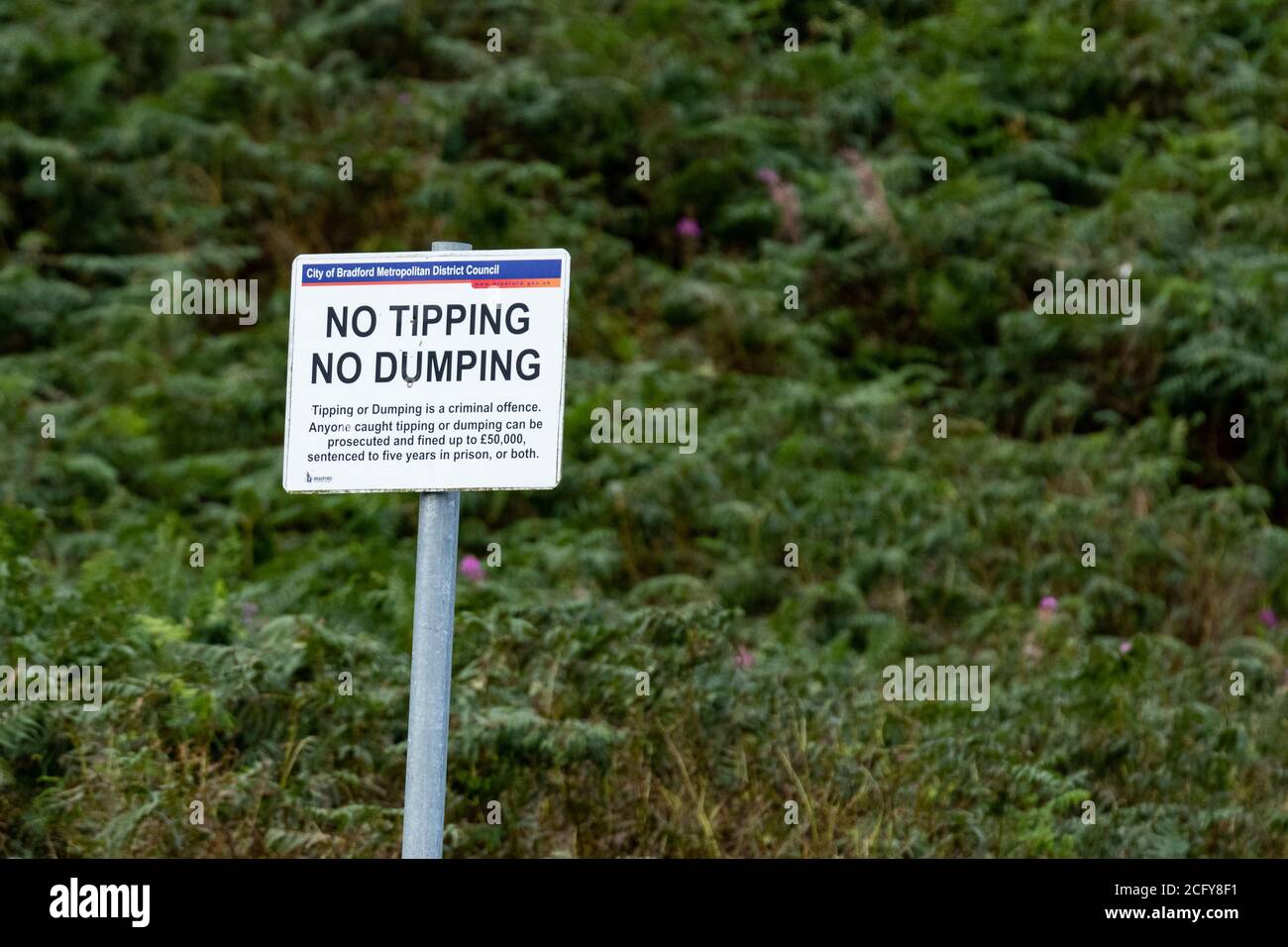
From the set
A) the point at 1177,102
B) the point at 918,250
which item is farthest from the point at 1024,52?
the point at 918,250

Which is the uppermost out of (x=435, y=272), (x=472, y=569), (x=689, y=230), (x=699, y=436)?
(x=689, y=230)

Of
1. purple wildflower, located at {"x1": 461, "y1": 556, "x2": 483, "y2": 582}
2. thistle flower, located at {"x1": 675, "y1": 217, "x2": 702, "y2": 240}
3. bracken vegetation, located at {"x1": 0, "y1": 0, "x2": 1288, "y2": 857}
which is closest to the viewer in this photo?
bracken vegetation, located at {"x1": 0, "y1": 0, "x2": 1288, "y2": 857}

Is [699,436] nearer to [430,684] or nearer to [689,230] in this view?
[689,230]

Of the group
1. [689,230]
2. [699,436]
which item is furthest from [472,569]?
[689,230]

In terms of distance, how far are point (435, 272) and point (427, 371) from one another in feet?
0.63

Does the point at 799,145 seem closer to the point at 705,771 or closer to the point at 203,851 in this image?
the point at 705,771

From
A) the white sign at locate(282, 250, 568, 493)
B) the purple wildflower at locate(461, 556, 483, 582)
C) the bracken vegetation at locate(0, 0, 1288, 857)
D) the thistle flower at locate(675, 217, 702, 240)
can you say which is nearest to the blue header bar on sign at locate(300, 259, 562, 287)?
the white sign at locate(282, 250, 568, 493)

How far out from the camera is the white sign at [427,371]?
2.85 m

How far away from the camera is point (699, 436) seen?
→ 28.6 feet

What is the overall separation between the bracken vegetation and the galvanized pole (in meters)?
1.89

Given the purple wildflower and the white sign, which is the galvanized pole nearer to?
the white sign

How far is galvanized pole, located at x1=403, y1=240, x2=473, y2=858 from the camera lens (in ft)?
9.23

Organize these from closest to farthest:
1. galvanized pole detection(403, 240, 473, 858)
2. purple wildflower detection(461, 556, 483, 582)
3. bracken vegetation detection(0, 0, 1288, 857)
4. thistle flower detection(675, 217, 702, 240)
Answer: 1. galvanized pole detection(403, 240, 473, 858)
2. bracken vegetation detection(0, 0, 1288, 857)
3. purple wildflower detection(461, 556, 483, 582)
4. thistle flower detection(675, 217, 702, 240)

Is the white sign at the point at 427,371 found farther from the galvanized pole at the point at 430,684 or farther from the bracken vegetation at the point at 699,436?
the bracken vegetation at the point at 699,436
